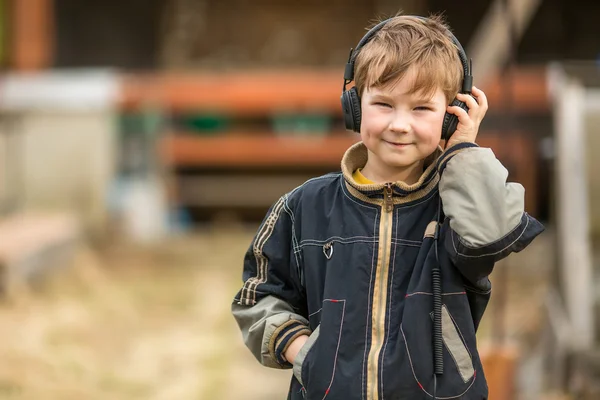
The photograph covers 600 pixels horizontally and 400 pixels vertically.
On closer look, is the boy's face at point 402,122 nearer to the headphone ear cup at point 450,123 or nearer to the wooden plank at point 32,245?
the headphone ear cup at point 450,123

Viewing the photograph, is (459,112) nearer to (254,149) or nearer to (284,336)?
(284,336)

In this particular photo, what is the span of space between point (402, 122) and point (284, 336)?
410 millimetres

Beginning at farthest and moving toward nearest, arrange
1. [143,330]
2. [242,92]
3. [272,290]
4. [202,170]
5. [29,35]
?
1. [202,170]
2. [29,35]
3. [242,92]
4. [143,330]
5. [272,290]

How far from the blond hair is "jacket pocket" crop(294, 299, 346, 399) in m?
0.36

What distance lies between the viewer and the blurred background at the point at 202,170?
375cm

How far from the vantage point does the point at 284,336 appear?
1.62 meters

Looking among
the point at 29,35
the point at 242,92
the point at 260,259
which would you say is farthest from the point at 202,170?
the point at 260,259

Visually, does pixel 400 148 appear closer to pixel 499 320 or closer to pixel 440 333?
pixel 440 333

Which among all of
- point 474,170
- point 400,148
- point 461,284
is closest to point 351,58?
point 400,148

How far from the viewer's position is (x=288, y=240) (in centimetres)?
167

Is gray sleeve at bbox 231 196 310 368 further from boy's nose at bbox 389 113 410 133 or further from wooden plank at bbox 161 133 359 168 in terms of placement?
wooden plank at bbox 161 133 359 168

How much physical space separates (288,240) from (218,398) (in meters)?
2.22

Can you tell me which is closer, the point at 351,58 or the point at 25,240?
the point at 351,58

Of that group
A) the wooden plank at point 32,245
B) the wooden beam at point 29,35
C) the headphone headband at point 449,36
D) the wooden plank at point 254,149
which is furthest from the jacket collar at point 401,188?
the wooden beam at point 29,35
